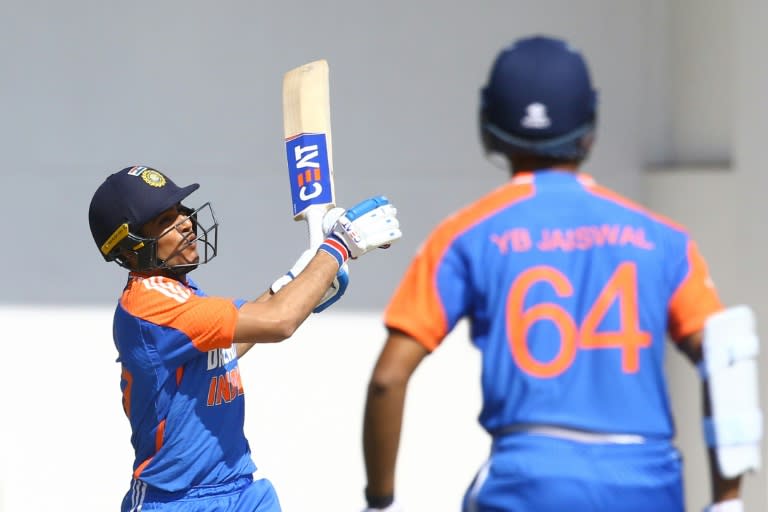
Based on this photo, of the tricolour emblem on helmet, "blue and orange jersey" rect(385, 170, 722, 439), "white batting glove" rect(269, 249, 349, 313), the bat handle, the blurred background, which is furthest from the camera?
the blurred background

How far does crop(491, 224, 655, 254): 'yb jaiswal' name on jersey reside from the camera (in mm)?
1768

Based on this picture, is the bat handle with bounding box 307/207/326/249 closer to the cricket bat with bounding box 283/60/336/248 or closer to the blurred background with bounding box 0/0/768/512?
the cricket bat with bounding box 283/60/336/248

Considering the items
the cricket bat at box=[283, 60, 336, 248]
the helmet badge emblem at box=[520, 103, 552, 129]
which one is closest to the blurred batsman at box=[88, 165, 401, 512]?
the cricket bat at box=[283, 60, 336, 248]

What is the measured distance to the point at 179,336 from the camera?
2.62 metres

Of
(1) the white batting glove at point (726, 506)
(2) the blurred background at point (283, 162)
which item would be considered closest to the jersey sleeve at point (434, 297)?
(1) the white batting glove at point (726, 506)

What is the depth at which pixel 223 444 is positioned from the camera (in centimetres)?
280

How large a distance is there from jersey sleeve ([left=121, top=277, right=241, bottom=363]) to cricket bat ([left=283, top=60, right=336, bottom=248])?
515 mm

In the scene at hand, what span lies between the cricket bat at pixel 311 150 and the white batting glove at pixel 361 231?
7.6 inches

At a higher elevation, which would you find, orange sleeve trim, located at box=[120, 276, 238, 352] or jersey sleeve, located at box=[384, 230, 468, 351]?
jersey sleeve, located at box=[384, 230, 468, 351]

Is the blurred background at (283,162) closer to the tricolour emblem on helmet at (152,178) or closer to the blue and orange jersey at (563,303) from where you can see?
the tricolour emblem on helmet at (152,178)

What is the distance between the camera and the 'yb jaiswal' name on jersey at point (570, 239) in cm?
177

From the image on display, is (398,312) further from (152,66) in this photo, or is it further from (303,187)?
(152,66)

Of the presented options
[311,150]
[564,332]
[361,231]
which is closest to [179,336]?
[361,231]

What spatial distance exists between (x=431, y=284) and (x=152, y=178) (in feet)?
3.74
